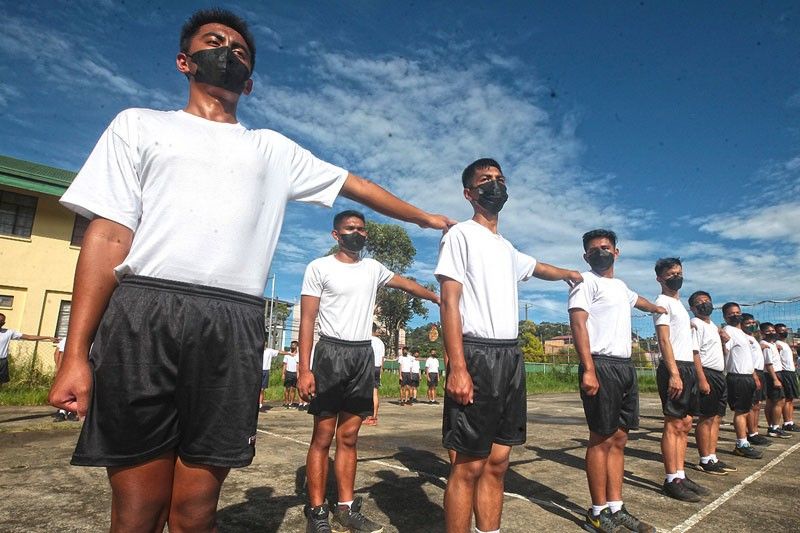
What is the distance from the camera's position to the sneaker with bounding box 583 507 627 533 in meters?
3.42

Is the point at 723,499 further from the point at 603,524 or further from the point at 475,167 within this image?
the point at 475,167

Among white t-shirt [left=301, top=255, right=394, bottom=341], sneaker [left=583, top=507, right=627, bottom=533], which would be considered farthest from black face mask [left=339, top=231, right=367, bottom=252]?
sneaker [left=583, top=507, right=627, bottom=533]

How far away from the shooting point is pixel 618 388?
3867 mm

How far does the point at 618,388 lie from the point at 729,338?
4.66 meters

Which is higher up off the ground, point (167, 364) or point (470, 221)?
point (470, 221)

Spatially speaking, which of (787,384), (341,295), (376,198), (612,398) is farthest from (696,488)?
(787,384)

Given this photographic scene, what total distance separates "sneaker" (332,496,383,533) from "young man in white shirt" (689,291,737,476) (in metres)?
4.17

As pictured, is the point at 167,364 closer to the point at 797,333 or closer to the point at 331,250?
the point at 797,333

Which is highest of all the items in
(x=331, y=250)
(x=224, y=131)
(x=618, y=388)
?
(x=331, y=250)

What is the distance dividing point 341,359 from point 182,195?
7.66ft

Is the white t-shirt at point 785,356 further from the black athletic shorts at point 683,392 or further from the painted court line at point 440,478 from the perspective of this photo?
the painted court line at point 440,478

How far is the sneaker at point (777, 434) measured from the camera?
869 centimetres

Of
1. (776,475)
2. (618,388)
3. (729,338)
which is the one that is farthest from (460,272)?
(729,338)

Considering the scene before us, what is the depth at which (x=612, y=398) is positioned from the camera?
3826mm
